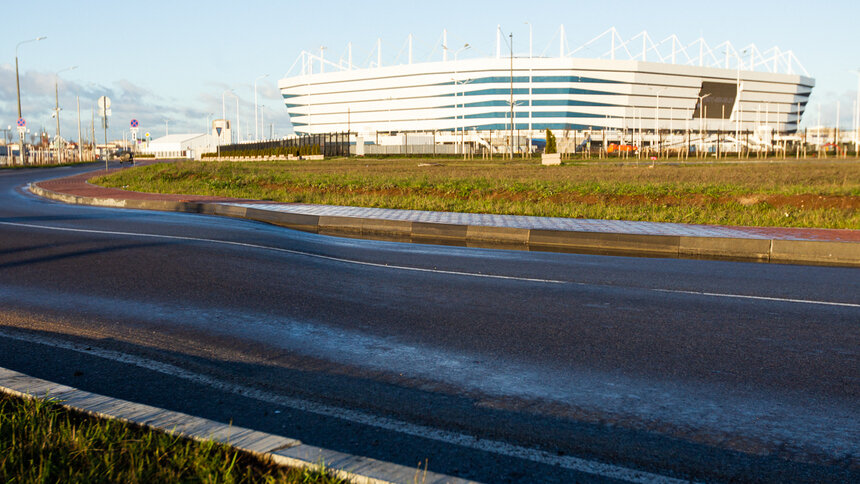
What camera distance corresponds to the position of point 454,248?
11609mm

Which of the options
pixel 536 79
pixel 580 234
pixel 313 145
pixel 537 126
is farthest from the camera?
pixel 537 126

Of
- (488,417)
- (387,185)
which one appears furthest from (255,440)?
(387,185)

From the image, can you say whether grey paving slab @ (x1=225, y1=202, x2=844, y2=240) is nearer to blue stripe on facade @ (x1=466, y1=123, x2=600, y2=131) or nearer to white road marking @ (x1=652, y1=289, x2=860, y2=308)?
white road marking @ (x1=652, y1=289, x2=860, y2=308)

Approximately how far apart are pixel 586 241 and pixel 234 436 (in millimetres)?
9627

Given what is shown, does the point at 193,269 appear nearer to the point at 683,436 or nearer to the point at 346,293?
the point at 346,293

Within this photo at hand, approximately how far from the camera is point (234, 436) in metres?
3.32

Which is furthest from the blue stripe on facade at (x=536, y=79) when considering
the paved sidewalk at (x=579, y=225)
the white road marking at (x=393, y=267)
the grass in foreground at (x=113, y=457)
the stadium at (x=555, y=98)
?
the grass in foreground at (x=113, y=457)

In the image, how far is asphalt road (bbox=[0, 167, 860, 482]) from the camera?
3592 millimetres

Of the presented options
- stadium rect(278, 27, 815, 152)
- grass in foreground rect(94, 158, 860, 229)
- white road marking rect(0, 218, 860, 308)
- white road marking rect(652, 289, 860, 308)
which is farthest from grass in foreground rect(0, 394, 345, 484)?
stadium rect(278, 27, 815, 152)

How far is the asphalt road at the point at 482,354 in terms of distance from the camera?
11.8 ft

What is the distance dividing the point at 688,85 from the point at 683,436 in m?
153

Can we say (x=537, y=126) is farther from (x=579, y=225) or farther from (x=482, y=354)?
(x=482, y=354)

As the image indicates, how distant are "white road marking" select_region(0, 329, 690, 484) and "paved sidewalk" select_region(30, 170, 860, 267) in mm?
7917

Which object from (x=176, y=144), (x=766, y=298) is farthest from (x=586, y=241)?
(x=176, y=144)
